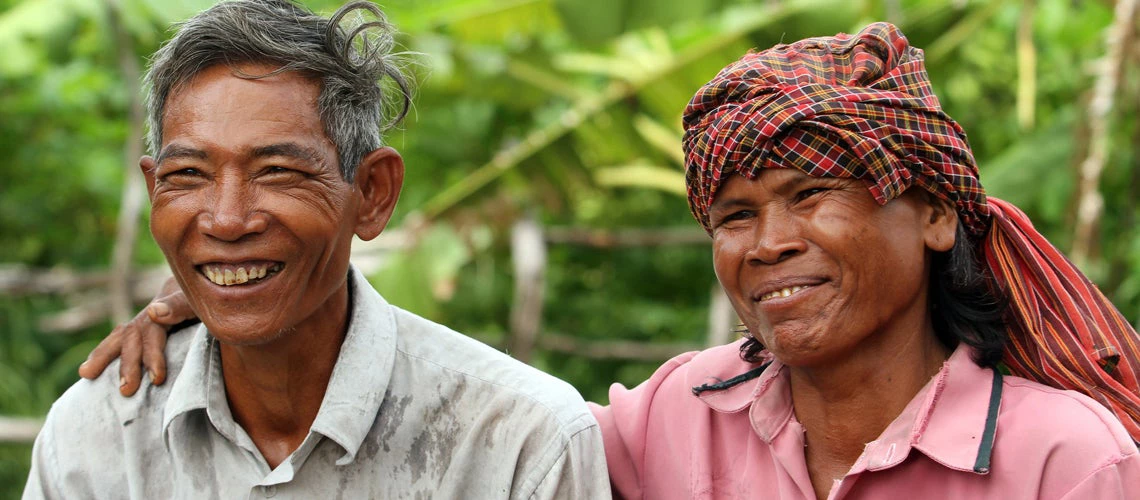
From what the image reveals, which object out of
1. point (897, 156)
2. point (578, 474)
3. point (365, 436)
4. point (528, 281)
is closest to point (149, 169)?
point (365, 436)

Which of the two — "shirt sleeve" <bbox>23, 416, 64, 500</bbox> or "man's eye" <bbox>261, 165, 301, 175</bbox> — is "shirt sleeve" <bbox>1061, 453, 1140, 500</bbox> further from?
"shirt sleeve" <bbox>23, 416, 64, 500</bbox>

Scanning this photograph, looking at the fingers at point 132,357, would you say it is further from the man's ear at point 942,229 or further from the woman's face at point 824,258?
the man's ear at point 942,229

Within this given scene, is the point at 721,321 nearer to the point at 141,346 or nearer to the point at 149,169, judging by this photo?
the point at 141,346

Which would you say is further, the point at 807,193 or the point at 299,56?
the point at 299,56

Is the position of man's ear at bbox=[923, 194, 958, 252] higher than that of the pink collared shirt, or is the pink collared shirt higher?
man's ear at bbox=[923, 194, 958, 252]

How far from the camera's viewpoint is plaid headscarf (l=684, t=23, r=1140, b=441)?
2076 mm

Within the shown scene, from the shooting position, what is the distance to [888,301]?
214 centimetres

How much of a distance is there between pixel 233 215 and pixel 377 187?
0.37m

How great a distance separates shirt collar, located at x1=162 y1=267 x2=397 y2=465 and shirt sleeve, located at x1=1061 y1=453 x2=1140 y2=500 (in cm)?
128

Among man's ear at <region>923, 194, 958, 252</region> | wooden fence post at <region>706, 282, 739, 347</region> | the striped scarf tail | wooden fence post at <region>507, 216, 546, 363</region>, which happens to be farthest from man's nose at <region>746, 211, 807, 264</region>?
wooden fence post at <region>507, 216, 546, 363</region>

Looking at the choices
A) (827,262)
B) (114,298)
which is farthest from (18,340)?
(827,262)

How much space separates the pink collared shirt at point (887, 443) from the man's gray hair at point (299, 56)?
0.82 metres

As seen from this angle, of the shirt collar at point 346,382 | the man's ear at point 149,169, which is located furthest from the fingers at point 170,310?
the man's ear at point 149,169

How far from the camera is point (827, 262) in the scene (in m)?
2.11
